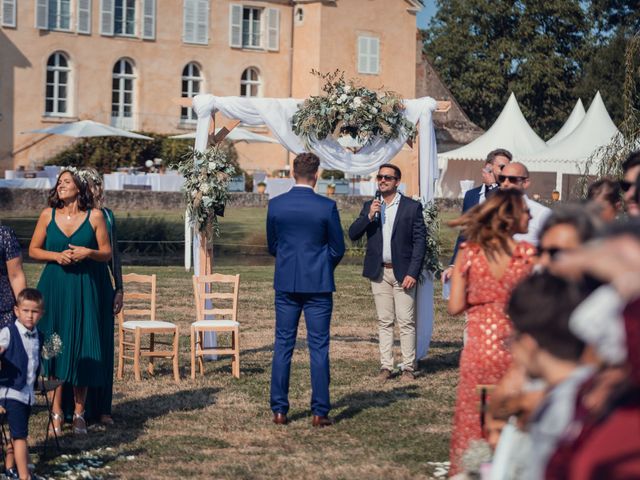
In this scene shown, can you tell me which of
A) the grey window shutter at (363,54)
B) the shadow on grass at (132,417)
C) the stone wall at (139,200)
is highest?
the grey window shutter at (363,54)

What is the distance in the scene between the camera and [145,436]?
881 centimetres

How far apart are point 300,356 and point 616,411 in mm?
9630

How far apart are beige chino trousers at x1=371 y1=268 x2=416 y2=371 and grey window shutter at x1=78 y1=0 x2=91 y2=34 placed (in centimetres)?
3555

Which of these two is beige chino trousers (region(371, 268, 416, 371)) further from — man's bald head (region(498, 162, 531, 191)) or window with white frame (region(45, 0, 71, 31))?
window with white frame (region(45, 0, 71, 31))

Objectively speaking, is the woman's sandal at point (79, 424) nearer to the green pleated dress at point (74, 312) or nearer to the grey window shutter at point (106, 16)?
the green pleated dress at point (74, 312)

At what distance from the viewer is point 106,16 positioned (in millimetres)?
45531

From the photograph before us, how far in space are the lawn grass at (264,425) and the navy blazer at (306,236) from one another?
42.5 inches

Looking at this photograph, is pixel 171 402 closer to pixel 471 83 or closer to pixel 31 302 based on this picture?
pixel 31 302

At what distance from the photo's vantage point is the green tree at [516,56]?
60125 mm

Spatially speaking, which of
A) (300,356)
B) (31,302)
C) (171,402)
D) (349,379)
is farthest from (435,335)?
(31,302)

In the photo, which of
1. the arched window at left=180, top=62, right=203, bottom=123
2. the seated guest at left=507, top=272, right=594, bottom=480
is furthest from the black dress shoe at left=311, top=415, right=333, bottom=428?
the arched window at left=180, top=62, right=203, bottom=123

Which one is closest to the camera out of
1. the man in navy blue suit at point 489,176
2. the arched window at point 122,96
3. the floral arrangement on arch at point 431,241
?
the man in navy blue suit at point 489,176

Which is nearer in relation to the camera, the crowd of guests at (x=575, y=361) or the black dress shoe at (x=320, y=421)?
the crowd of guests at (x=575, y=361)

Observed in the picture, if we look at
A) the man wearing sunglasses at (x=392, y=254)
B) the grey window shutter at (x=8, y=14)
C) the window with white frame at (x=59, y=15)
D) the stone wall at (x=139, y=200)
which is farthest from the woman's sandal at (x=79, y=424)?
the window with white frame at (x=59, y=15)
